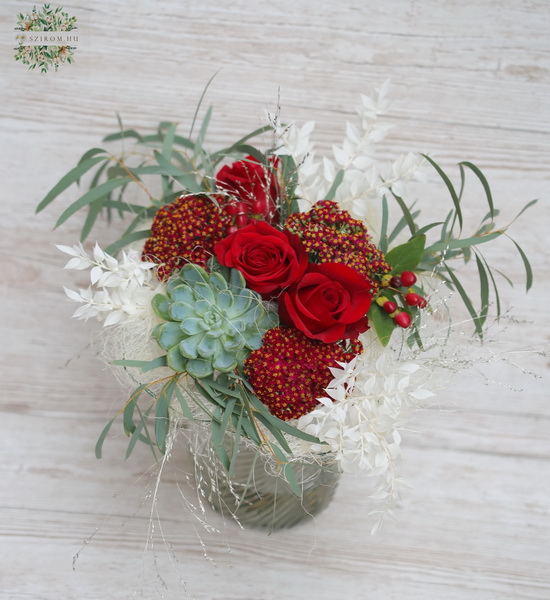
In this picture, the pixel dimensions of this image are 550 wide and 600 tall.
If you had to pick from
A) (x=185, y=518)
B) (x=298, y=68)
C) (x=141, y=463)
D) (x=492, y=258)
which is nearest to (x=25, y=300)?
(x=141, y=463)

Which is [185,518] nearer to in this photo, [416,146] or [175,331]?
[175,331]

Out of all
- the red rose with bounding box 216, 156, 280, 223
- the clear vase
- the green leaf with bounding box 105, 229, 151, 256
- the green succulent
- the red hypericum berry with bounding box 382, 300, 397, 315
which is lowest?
the clear vase

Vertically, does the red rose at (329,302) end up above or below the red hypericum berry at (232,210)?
below

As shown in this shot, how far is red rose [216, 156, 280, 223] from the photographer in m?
0.66

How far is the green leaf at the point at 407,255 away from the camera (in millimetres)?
611

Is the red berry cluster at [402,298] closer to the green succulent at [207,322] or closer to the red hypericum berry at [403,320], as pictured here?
the red hypericum berry at [403,320]

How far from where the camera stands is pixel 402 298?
Answer: 62 cm

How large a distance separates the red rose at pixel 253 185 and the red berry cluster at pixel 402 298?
16 cm

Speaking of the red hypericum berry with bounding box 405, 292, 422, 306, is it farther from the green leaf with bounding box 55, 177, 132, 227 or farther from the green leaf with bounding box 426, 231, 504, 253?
the green leaf with bounding box 55, 177, 132, 227

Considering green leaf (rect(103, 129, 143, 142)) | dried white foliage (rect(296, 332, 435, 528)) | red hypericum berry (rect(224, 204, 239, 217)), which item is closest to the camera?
dried white foliage (rect(296, 332, 435, 528))

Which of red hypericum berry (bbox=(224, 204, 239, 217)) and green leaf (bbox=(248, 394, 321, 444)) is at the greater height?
red hypericum berry (bbox=(224, 204, 239, 217))

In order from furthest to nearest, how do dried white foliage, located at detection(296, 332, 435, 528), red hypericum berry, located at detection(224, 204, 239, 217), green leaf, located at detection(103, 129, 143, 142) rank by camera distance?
1. green leaf, located at detection(103, 129, 143, 142)
2. red hypericum berry, located at detection(224, 204, 239, 217)
3. dried white foliage, located at detection(296, 332, 435, 528)
